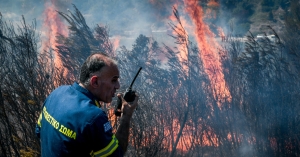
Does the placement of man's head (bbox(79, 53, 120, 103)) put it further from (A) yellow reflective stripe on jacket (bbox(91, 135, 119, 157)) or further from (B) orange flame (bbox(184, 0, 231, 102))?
(B) orange flame (bbox(184, 0, 231, 102))

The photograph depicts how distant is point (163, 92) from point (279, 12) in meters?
30.1

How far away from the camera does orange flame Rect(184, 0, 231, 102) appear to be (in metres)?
10.8

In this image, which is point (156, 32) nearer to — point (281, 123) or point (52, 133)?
point (281, 123)

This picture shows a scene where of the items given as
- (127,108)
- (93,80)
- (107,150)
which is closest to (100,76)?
(93,80)

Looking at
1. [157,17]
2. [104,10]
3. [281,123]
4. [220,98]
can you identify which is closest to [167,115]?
[220,98]

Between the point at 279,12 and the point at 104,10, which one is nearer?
the point at 279,12

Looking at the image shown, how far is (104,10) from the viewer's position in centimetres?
3984

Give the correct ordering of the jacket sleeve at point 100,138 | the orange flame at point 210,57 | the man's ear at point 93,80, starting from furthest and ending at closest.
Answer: the orange flame at point 210,57, the man's ear at point 93,80, the jacket sleeve at point 100,138

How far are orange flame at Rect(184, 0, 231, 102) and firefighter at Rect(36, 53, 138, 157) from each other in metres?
8.22

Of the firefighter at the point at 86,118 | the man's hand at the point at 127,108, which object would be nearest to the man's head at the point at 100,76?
the firefighter at the point at 86,118

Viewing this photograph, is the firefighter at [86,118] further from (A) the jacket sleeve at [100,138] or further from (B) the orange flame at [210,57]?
(B) the orange flame at [210,57]

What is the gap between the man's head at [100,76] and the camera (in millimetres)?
2355

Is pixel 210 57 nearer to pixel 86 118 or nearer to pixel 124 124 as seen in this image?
pixel 124 124

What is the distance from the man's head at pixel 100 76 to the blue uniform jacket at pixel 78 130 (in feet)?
0.30
